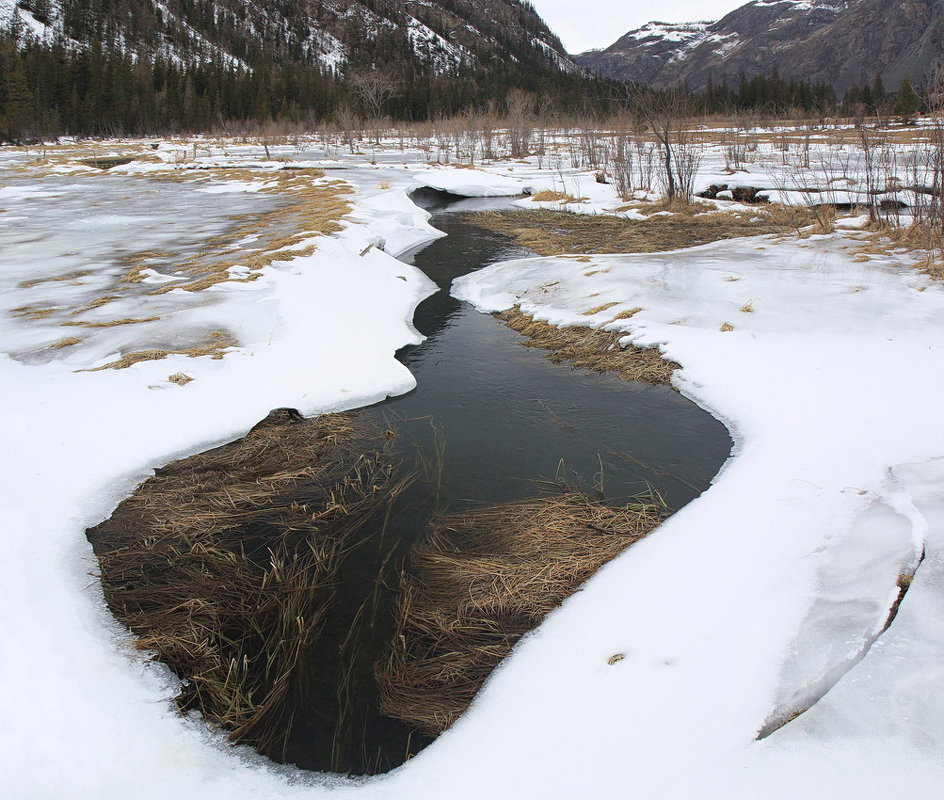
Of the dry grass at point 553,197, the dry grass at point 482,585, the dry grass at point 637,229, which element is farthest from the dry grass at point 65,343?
the dry grass at point 553,197

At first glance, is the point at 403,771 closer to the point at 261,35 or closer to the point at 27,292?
the point at 27,292

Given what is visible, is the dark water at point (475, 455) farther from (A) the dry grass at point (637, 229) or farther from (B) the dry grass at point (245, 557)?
(A) the dry grass at point (637, 229)

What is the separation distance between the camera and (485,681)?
8.25 feet

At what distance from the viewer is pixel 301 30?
100 m

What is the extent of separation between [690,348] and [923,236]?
5759mm

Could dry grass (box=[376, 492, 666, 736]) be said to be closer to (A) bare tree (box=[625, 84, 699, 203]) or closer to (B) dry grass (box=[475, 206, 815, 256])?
(B) dry grass (box=[475, 206, 815, 256])

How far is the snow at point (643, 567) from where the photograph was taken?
194cm

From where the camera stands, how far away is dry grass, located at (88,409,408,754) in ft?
8.20

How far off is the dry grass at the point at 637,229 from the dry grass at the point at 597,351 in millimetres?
4128

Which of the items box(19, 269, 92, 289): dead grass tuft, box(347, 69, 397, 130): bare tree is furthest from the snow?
box(347, 69, 397, 130): bare tree

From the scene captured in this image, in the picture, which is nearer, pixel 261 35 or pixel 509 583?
pixel 509 583

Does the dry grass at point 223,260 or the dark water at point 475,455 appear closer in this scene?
the dark water at point 475,455

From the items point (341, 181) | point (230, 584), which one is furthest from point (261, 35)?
point (230, 584)

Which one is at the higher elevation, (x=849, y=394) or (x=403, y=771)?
(x=849, y=394)
